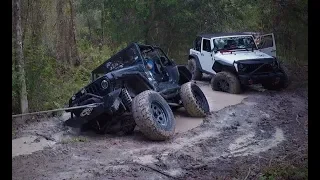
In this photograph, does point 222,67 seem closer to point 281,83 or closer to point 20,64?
point 281,83

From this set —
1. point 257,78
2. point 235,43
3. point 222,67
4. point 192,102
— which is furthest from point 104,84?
point 235,43

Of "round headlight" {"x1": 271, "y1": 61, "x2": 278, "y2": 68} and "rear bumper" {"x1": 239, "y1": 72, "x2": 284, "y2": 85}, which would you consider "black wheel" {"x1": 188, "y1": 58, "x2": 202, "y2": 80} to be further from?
"round headlight" {"x1": 271, "y1": 61, "x2": 278, "y2": 68}

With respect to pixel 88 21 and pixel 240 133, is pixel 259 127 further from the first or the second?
pixel 88 21

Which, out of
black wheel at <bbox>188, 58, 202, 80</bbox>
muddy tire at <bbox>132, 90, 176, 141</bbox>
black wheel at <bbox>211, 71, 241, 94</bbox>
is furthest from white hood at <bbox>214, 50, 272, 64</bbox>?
muddy tire at <bbox>132, 90, 176, 141</bbox>

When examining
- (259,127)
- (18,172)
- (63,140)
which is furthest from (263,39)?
(18,172)

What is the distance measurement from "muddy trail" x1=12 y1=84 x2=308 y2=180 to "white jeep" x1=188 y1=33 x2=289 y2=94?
0.61 meters

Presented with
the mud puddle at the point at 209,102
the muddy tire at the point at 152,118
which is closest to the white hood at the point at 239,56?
the mud puddle at the point at 209,102

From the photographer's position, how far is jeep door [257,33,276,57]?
228 inches

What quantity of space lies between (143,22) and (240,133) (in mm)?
2718

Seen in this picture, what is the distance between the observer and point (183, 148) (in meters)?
4.59

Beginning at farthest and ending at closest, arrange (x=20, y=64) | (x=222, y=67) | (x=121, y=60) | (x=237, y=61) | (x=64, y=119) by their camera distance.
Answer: (x=222, y=67)
(x=237, y=61)
(x=121, y=60)
(x=64, y=119)
(x=20, y=64)

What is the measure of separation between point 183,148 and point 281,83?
2.07 m

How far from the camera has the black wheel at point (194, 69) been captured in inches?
293

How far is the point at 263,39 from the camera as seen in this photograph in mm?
6117
